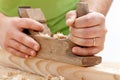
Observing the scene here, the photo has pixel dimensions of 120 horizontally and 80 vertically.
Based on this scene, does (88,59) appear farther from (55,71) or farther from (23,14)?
(23,14)

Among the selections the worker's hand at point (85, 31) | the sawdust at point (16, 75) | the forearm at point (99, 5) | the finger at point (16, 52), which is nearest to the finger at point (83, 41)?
the worker's hand at point (85, 31)

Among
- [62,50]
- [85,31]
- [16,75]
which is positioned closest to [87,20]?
[85,31]

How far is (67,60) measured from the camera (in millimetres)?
1082

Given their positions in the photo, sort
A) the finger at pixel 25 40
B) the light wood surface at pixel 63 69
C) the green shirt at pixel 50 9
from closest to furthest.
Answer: the light wood surface at pixel 63 69
the finger at pixel 25 40
the green shirt at pixel 50 9

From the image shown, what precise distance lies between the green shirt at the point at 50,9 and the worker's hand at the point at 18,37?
0.26m

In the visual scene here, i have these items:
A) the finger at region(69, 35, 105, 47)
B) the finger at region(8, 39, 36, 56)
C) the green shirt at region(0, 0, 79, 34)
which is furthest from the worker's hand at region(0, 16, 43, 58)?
the green shirt at region(0, 0, 79, 34)

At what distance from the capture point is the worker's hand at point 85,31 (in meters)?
1.05

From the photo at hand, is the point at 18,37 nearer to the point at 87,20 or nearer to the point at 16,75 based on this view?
the point at 16,75

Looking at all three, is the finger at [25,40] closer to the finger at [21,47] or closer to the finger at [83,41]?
the finger at [21,47]

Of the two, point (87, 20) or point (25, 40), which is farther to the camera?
point (25, 40)

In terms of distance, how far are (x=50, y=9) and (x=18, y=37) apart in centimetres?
42

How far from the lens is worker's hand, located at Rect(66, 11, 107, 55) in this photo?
1.05 meters

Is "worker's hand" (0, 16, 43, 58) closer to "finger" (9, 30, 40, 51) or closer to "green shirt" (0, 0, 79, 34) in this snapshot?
"finger" (9, 30, 40, 51)

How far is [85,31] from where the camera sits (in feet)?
3.48
